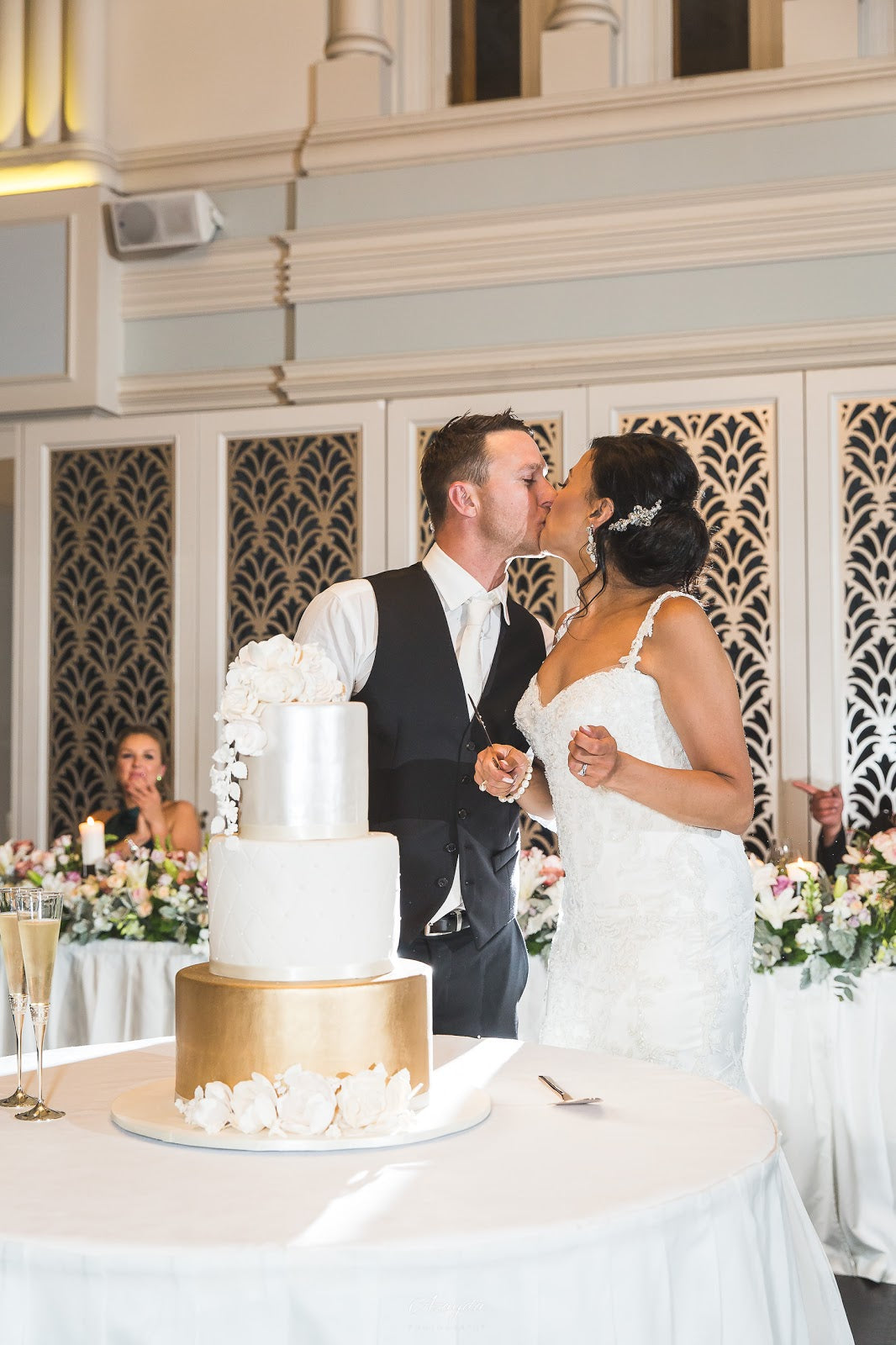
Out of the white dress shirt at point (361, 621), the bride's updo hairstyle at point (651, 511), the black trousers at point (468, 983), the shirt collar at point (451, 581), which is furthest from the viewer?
the shirt collar at point (451, 581)

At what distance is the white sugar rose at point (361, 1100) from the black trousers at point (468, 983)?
118cm

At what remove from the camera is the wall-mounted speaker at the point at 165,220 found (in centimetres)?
623

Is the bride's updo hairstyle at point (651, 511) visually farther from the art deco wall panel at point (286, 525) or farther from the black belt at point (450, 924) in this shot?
the art deco wall panel at point (286, 525)

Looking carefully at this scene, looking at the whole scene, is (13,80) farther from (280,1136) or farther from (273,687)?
(280,1136)

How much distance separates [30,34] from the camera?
6680 millimetres

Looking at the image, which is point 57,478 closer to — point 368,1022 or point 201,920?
point 201,920

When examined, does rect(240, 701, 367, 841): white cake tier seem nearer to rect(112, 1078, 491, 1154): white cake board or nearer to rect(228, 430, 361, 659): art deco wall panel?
rect(112, 1078, 491, 1154): white cake board

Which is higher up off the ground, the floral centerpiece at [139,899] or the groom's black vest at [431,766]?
the groom's black vest at [431,766]

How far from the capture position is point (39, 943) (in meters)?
1.83

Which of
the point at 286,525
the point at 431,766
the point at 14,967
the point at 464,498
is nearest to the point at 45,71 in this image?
the point at 286,525

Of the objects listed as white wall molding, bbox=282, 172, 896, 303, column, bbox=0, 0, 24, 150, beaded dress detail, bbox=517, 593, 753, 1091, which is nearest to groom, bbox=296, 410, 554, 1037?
beaded dress detail, bbox=517, 593, 753, 1091

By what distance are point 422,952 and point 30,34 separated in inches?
216

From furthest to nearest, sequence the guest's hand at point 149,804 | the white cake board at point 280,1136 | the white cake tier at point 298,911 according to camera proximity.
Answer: the guest's hand at point 149,804, the white cake tier at point 298,911, the white cake board at point 280,1136

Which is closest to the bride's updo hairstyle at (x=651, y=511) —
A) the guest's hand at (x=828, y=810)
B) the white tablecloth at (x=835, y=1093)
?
the white tablecloth at (x=835, y=1093)
